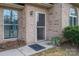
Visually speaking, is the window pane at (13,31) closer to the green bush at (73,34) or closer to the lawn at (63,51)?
the lawn at (63,51)

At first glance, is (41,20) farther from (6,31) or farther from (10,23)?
(6,31)

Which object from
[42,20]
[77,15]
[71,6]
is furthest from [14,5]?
[77,15]

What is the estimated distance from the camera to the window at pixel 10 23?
8.78m

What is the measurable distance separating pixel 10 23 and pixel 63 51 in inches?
127

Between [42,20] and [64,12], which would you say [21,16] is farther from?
[64,12]

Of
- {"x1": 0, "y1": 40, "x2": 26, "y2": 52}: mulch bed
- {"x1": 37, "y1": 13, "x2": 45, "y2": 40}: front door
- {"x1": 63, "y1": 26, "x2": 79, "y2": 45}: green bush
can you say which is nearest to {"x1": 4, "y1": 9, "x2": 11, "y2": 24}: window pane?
{"x1": 0, "y1": 40, "x2": 26, "y2": 52}: mulch bed

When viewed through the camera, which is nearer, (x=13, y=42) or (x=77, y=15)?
(x=13, y=42)

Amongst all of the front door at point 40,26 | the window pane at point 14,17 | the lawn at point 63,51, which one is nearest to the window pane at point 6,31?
the window pane at point 14,17

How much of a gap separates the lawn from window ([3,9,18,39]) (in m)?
2.17

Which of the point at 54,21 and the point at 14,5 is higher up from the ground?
the point at 14,5

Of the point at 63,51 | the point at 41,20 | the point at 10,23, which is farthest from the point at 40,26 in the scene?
the point at 63,51

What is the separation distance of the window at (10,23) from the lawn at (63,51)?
7.12 feet

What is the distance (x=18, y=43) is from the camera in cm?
888

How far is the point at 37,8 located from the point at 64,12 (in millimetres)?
2085
